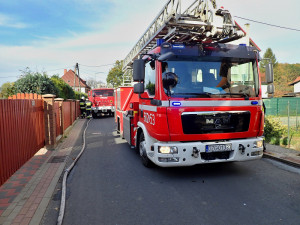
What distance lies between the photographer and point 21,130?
545cm

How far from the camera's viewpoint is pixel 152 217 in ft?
11.1

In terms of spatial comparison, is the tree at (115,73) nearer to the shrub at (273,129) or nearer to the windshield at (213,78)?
the shrub at (273,129)

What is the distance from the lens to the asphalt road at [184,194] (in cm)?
336

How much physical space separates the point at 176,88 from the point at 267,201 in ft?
7.98

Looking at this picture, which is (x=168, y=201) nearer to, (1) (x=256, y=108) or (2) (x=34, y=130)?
(1) (x=256, y=108)

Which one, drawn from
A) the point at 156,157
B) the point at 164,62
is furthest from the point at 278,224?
the point at 164,62

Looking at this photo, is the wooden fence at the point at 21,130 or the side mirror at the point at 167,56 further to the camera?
the side mirror at the point at 167,56

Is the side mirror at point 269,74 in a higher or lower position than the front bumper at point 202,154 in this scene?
higher

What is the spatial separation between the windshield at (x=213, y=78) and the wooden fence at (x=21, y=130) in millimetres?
3081

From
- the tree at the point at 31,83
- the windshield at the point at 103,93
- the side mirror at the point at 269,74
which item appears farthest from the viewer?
the windshield at the point at 103,93

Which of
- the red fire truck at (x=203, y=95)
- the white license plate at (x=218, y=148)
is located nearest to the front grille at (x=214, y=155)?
the red fire truck at (x=203, y=95)

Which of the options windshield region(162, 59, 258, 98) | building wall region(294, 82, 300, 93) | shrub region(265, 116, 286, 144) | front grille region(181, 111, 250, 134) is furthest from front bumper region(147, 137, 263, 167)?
building wall region(294, 82, 300, 93)

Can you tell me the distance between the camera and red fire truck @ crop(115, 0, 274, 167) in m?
4.53

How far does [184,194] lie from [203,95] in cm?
185
